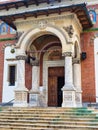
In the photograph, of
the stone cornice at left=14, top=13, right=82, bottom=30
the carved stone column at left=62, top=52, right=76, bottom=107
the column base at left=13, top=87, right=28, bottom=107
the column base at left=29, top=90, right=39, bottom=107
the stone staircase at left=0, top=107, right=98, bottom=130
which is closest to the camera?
the stone staircase at left=0, top=107, right=98, bottom=130

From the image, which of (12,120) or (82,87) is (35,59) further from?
(12,120)

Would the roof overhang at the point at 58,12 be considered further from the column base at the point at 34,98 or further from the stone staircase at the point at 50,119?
the stone staircase at the point at 50,119

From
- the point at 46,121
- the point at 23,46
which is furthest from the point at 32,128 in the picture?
the point at 23,46

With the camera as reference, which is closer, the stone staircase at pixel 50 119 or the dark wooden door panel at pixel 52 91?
the stone staircase at pixel 50 119

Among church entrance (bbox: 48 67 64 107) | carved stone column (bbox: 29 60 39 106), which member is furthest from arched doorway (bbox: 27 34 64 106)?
carved stone column (bbox: 29 60 39 106)

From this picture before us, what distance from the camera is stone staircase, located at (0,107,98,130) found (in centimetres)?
1063

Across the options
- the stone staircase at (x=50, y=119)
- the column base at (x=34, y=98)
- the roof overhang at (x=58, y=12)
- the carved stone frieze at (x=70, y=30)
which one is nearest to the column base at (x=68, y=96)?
the stone staircase at (x=50, y=119)

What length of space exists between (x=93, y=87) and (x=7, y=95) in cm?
592

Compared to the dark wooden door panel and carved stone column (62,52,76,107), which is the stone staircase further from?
the dark wooden door panel

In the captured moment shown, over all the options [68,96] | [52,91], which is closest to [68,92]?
[68,96]

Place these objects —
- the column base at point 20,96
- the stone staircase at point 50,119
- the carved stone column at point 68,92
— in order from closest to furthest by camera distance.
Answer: the stone staircase at point 50,119
the carved stone column at point 68,92
the column base at point 20,96

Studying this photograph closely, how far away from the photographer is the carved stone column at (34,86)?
1647 centimetres

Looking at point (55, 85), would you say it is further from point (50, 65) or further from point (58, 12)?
point (58, 12)

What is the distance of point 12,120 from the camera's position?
11836 millimetres
